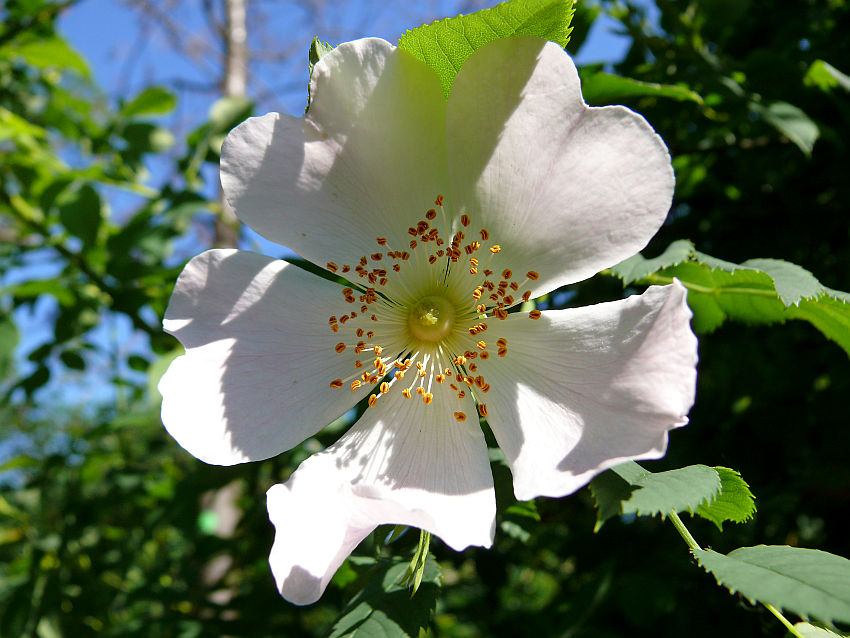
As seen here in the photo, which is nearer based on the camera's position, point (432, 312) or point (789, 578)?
point (789, 578)

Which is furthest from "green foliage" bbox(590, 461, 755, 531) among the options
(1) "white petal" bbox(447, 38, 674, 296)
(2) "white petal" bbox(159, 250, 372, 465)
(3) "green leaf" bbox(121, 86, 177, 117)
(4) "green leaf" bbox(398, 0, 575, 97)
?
(3) "green leaf" bbox(121, 86, 177, 117)

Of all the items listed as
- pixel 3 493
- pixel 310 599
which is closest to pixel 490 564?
pixel 310 599

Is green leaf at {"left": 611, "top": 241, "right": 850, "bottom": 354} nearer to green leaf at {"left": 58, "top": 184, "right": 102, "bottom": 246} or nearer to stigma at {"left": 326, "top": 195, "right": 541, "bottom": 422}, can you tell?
stigma at {"left": 326, "top": 195, "right": 541, "bottom": 422}

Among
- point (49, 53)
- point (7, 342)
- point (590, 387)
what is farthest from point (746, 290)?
point (49, 53)

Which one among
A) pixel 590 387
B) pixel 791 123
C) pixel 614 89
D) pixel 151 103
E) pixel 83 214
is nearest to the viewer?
pixel 590 387

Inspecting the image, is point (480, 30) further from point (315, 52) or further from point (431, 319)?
point (431, 319)

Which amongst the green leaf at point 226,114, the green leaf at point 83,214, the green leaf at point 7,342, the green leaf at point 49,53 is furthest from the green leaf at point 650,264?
the green leaf at point 49,53
